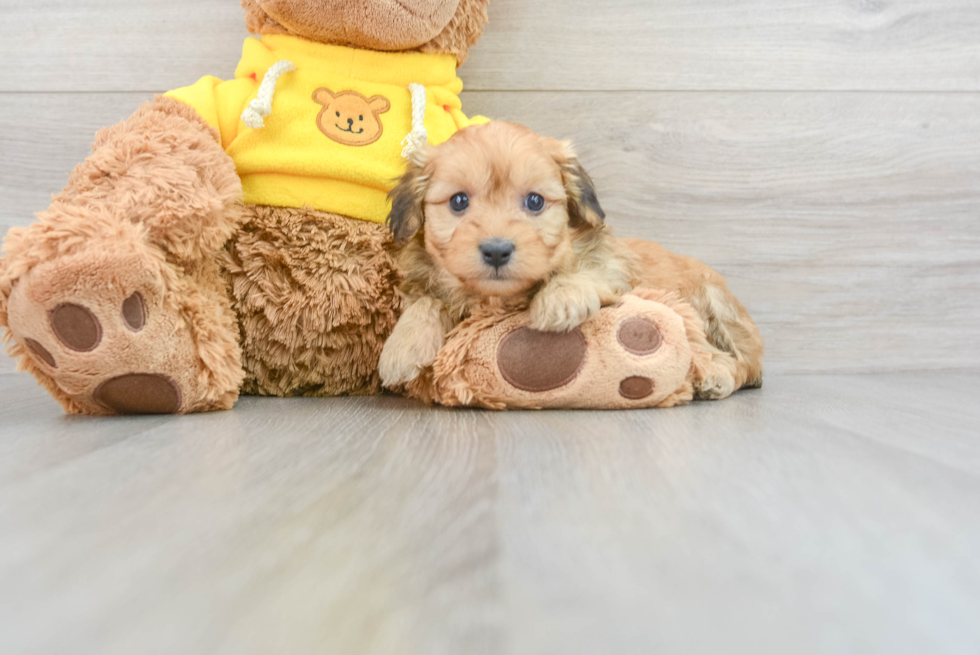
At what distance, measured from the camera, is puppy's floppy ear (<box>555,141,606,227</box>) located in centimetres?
125

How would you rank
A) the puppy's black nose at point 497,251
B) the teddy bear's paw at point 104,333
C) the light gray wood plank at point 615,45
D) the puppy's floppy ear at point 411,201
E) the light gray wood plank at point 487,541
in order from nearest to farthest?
the light gray wood plank at point 487,541
the teddy bear's paw at point 104,333
the puppy's black nose at point 497,251
the puppy's floppy ear at point 411,201
the light gray wood plank at point 615,45

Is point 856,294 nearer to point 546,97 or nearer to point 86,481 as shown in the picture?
point 546,97

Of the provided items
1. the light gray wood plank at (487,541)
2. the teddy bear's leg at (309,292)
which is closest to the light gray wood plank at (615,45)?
the teddy bear's leg at (309,292)

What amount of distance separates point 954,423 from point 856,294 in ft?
2.80

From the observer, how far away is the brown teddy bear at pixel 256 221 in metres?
1.05

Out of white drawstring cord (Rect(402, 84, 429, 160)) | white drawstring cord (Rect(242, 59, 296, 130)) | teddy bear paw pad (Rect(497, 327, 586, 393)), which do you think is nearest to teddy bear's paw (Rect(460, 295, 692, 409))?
teddy bear paw pad (Rect(497, 327, 586, 393))

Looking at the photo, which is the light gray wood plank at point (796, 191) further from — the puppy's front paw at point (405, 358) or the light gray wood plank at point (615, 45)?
the puppy's front paw at point (405, 358)

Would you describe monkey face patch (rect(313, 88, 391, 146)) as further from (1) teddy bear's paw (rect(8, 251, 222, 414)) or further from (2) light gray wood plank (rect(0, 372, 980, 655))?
(2) light gray wood plank (rect(0, 372, 980, 655))

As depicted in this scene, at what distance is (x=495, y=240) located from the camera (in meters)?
1.11

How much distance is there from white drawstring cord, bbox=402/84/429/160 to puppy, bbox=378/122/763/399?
0.27ft

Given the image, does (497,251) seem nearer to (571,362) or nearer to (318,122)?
(571,362)

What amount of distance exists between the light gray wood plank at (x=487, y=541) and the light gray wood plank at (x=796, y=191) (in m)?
0.94

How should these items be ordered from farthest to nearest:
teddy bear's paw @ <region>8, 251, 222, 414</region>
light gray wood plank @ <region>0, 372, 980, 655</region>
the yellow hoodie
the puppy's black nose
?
the yellow hoodie
the puppy's black nose
teddy bear's paw @ <region>8, 251, 222, 414</region>
light gray wood plank @ <region>0, 372, 980, 655</region>

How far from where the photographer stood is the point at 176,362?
112 centimetres
